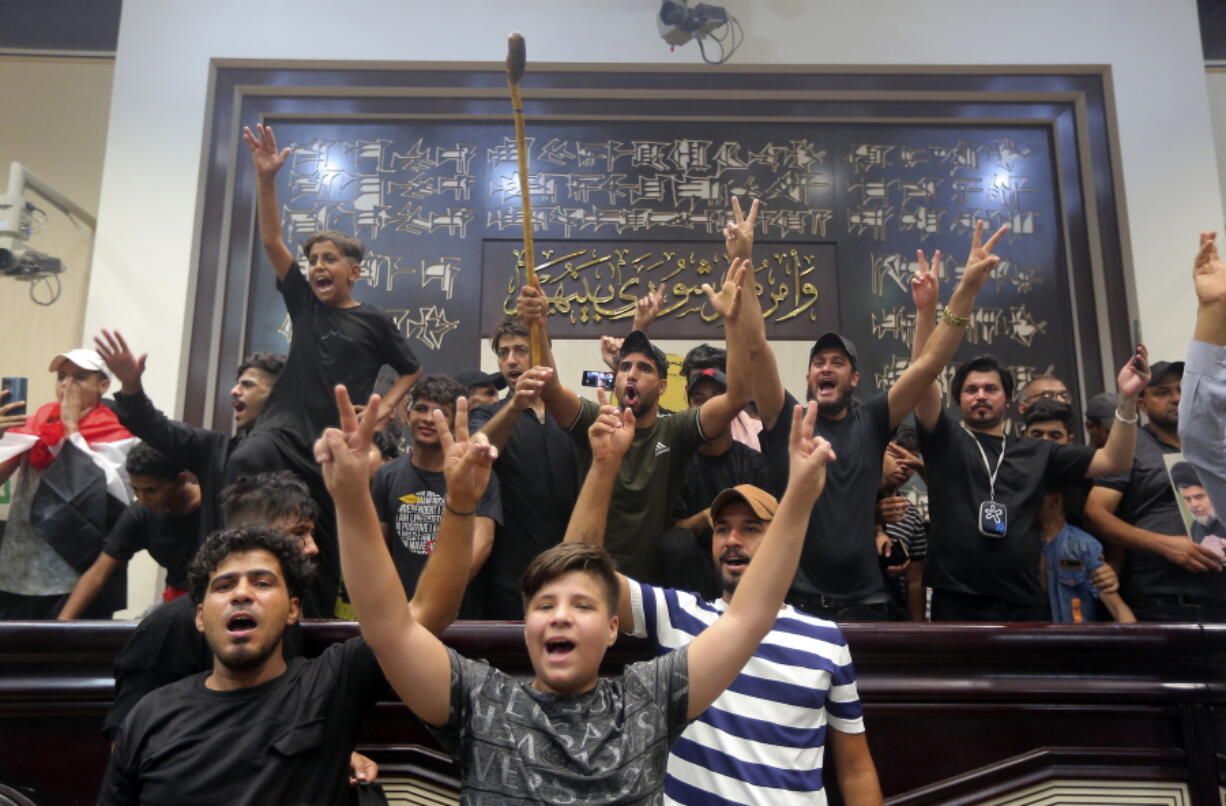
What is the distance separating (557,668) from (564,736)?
0.31 ft

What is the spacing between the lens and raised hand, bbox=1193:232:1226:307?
195cm

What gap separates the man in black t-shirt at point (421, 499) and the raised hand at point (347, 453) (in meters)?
1.23

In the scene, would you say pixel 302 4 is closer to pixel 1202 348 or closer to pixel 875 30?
pixel 875 30

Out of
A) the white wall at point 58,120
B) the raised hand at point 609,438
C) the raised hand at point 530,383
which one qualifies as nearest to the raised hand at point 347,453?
the raised hand at point 609,438

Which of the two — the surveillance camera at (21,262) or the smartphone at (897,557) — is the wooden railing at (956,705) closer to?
the smartphone at (897,557)

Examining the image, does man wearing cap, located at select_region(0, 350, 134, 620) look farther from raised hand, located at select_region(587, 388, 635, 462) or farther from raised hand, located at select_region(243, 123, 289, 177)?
raised hand, located at select_region(587, 388, 635, 462)

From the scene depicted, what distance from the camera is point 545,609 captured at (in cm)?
159

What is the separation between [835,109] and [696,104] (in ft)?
2.38

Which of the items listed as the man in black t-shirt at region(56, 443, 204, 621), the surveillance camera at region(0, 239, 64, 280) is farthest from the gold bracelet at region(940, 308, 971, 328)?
the surveillance camera at region(0, 239, 64, 280)

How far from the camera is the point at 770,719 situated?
1.79m

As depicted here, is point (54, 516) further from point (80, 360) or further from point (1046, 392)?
point (1046, 392)

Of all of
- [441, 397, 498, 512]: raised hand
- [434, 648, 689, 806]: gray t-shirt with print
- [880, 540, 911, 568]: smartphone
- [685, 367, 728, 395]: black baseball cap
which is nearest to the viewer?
[434, 648, 689, 806]: gray t-shirt with print

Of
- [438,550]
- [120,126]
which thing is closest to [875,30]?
[120,126]

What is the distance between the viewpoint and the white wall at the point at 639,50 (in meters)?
5.18
